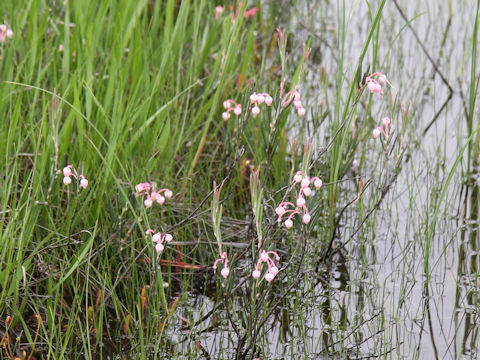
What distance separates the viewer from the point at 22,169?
3145 mm

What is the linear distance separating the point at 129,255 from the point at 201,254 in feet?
0.93

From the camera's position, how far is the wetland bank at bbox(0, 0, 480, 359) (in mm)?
2457

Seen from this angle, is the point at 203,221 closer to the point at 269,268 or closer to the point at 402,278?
the point at 269,268

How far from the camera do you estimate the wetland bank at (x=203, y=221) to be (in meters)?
2.46

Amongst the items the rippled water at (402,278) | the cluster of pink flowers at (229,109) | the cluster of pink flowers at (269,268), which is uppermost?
the cluster of pink flowers at (229,109)

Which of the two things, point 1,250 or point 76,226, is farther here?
point 76,226

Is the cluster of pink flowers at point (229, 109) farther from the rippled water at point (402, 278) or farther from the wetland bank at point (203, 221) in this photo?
the rippled water at point (402, 278)

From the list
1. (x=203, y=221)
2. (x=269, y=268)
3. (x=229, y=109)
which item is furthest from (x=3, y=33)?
(x=269, y=268)

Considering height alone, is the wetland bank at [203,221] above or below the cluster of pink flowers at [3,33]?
below

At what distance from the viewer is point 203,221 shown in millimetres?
2705

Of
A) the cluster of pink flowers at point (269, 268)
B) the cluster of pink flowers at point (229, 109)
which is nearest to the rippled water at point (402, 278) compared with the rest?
the cluster of pink flowers at point (269, 268)

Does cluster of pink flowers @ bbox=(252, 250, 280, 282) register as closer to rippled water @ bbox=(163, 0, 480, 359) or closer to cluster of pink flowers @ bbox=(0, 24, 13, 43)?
rippled water @ bbox=(163, 0, 480, 359)

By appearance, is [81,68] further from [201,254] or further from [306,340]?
[306,340]

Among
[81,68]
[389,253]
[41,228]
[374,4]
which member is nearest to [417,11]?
[374,4]
